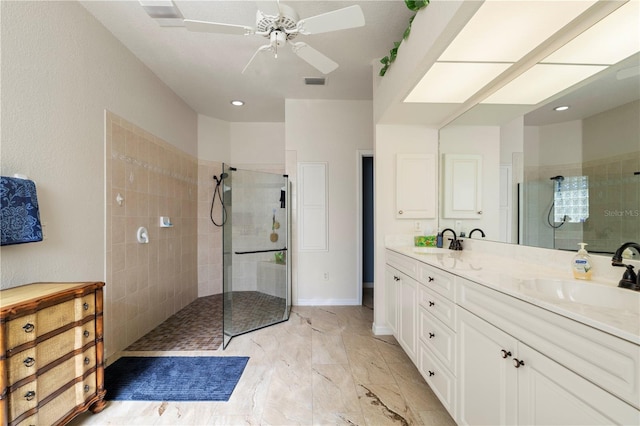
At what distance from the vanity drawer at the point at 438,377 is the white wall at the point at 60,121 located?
2.47 meters

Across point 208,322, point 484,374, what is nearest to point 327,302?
point 208,322

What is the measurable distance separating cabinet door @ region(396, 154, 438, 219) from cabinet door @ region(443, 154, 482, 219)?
0.45 ft

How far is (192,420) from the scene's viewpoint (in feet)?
4.93

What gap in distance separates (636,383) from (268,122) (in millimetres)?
4345

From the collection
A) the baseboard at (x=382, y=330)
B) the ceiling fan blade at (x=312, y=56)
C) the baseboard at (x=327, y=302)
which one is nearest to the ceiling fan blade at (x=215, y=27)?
the ceiling fan blade at (x=312, y=56)

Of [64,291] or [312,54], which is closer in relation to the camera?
[64,291]

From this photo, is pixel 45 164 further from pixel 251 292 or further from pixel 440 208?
pixel 440 208

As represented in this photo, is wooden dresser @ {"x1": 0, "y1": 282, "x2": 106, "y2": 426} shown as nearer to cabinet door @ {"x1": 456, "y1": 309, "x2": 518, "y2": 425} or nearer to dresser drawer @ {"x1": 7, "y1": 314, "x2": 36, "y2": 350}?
dresser drawer @ {"x1": 7, "y1": 314, "x2": 36, "y2": 350}

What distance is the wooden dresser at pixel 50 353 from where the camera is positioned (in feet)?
3.63

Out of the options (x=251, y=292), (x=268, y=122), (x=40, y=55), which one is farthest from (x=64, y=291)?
(x=268, y=122)

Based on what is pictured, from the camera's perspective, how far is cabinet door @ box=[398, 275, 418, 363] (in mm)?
1847

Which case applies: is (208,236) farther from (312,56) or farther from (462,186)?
(462,186)

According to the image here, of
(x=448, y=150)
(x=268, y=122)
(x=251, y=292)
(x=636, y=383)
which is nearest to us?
(x=636, y=383)

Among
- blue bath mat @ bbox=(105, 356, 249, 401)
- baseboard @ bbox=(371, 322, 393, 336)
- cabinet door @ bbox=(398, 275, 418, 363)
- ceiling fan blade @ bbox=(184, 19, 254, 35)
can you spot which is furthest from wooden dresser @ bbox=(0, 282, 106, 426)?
baseboard @ bbox=(371, 322, 393, 336)
